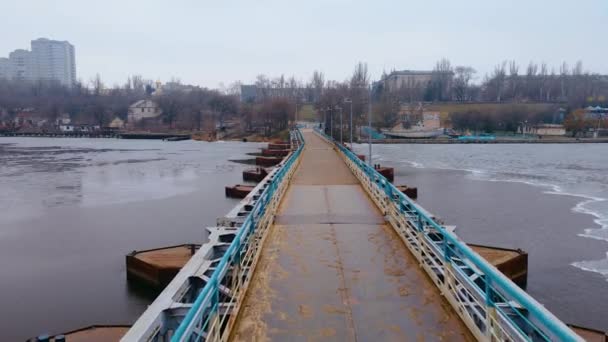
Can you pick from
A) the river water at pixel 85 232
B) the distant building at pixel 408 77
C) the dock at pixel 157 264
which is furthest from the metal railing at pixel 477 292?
the distant building at pixel 408 77

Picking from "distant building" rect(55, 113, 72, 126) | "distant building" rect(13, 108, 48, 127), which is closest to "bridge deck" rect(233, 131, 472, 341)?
"distant building" rect(55, 113, 72, 126)

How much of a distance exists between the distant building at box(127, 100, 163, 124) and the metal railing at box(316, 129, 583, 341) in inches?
5031

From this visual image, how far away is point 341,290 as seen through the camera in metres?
7.22

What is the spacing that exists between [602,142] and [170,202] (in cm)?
9435

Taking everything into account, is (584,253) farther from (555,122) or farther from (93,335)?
(555,122)

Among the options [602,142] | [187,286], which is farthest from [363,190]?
[602,142]

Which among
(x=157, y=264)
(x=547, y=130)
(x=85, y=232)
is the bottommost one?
(x=85, y=232)

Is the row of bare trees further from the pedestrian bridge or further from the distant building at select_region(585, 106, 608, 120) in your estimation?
the pedestrian bridge

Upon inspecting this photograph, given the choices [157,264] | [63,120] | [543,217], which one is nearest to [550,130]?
[543,217]

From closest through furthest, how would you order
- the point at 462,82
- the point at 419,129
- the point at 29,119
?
the point at 419,129
the point at 29,119
the point at 462,82

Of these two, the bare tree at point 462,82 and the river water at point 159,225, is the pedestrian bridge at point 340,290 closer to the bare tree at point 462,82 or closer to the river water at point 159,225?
the river water at point 159,225

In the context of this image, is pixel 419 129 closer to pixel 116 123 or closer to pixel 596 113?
pixel 596 113

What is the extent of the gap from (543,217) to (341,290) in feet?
67.9

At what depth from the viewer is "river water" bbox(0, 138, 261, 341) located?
1313cm
